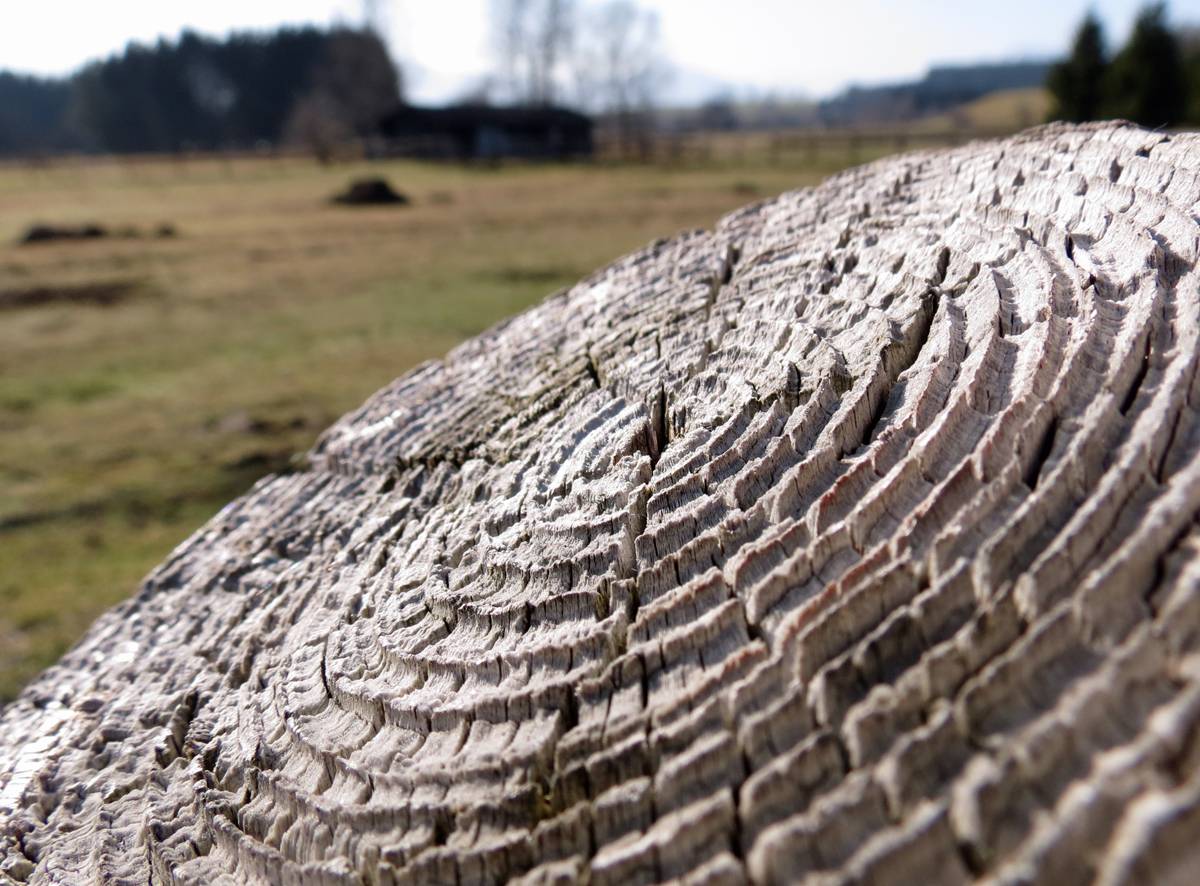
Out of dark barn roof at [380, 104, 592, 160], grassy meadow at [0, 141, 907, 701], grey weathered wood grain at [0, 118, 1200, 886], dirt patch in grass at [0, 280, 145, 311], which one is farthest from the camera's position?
dark barn roof at [380, 104, 592, 160]

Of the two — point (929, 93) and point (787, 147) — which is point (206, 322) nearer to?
point (787, 147)

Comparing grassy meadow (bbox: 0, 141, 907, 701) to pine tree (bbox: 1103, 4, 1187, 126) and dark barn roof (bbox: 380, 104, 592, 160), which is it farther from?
dark barn roof (bbox: 380, 104, 592, 160)

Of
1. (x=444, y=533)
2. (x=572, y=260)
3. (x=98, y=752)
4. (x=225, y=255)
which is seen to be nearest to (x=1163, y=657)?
(x=444, y=533)

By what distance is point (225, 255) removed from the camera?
58.7 feet

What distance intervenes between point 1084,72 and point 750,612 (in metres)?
33.6

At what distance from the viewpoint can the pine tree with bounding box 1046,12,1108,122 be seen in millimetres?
27469

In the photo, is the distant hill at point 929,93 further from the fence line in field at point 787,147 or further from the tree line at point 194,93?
the tree line at point 194,93

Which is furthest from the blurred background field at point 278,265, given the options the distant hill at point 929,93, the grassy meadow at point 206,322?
the distant hill at point 929,93

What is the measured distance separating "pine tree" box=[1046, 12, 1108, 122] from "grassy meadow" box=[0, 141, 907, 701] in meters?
8.43

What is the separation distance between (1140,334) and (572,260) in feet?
51.4

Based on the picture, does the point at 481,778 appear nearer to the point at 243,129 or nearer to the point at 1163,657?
the point at 1163,657

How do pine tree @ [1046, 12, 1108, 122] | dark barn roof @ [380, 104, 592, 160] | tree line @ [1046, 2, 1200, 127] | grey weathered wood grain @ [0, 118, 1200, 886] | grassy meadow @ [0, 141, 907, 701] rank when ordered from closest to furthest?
grey weathered wood grain @ [0, 118, 1200, 886] < grassy meadow @ [0, 141, 907, 701] < tree line @ [1046, 2, 1200, 127] < pine tree @ [1046, 12, 1108, 122] < dark barn roof @ [380, 104, 592, 160]

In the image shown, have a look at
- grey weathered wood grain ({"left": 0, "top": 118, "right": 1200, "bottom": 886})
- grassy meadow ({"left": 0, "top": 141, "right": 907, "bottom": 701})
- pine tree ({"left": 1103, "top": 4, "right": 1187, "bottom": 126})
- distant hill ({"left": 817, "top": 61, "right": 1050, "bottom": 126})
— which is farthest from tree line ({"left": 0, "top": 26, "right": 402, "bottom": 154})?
grey weathered wood grain ({"left": 0, "top": 118, "right": 1200, "bottom": 886})

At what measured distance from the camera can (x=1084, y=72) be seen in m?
27.6
